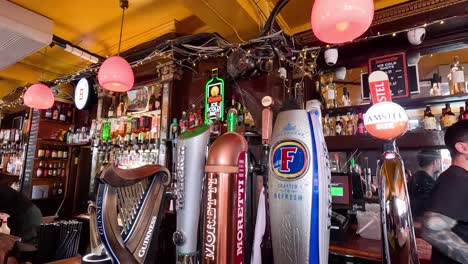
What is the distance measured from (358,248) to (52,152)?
584 centimetres

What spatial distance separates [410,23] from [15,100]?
784 centimetres

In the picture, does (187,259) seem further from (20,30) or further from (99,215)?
(20,30)

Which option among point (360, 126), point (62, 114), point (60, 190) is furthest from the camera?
point (62, 114)

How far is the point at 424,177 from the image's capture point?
280cm

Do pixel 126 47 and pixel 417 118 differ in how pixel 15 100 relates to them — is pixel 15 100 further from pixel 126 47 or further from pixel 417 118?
pixel 417 118

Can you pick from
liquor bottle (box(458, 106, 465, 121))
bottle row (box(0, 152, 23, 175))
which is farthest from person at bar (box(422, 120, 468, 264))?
bottle row (box(0, 152, 23, 175))

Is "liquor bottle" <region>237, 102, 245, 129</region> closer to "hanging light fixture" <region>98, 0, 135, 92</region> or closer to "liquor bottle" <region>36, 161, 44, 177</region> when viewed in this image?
"hanging light fixture" <region>98, 0, 135, 92</region>

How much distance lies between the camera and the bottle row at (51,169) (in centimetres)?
529

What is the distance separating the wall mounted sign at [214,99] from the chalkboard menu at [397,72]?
1.87m

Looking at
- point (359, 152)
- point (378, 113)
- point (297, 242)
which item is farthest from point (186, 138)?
point (359, 152)

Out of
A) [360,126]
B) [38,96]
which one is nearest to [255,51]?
[360,126]

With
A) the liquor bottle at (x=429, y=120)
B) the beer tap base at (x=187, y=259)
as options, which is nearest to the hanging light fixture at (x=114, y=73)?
the beer tap base at (x=187, y=259)

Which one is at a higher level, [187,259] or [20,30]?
[20,30]

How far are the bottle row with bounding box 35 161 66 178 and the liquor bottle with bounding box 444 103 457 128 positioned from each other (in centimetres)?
641
